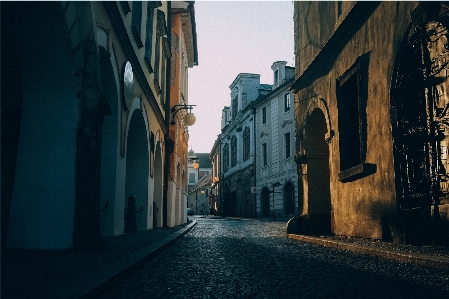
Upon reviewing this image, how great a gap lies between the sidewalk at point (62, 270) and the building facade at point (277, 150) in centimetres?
2599

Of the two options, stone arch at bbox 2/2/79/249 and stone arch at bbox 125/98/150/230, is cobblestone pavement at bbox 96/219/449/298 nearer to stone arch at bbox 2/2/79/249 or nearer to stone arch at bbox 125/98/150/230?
stone arch at bbox 2/2/79/249

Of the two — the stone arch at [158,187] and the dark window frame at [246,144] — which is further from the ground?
the dark window frame at [246,144]

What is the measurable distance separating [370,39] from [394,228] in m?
3.63

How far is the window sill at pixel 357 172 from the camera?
842cm

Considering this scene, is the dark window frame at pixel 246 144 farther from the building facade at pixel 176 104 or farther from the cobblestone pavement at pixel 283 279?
the cobblestone pavement at pixel 283 279

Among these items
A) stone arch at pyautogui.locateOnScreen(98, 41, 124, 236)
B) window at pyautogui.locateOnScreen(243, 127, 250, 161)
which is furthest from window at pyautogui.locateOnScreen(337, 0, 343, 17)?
window at pyautogui.locateOnScreen(243, 127, 250, 161)

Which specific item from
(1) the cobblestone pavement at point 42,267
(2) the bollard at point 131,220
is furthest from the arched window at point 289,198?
(1) the cobblestone pavement at point 42,267

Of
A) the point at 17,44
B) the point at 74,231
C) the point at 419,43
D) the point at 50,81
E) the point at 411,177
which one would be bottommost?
the point at 74,231

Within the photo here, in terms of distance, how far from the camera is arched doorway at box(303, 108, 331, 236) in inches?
445

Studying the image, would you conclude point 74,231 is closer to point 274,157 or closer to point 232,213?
point 274,157

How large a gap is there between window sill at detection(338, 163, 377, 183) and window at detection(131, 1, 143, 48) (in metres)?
Result: 5.54

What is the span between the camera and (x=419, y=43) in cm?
684

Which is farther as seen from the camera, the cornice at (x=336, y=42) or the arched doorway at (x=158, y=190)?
the arched doorway at (x=158, y=190)

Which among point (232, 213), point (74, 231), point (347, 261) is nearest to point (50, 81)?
point (74, 231)
